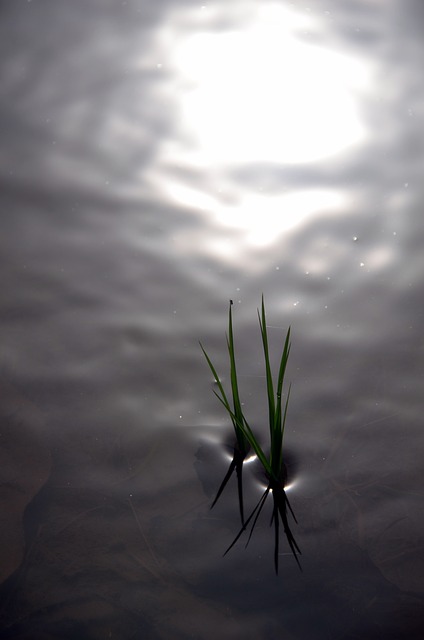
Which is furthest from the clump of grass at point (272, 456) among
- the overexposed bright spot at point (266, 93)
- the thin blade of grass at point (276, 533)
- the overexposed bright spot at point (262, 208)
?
the overexposed bright spot at point (266, 93)

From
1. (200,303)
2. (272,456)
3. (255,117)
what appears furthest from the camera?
(255,117)

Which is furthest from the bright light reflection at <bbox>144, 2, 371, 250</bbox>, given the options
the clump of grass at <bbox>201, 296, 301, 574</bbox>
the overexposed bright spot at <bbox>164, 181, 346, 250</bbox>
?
the clump of grass at <bbox>201, 296, 301, 574</bbox>

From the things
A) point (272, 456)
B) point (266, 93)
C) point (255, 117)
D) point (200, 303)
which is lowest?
point (272, 456)

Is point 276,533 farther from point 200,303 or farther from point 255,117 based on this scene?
point 255,117

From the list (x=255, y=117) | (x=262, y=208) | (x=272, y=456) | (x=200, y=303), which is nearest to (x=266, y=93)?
(x=255, y=117)

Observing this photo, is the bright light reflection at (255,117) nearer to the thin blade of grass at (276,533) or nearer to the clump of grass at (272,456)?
the clump of grass at (272,456)

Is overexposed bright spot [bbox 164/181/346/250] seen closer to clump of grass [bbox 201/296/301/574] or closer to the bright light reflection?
the bright light reflection

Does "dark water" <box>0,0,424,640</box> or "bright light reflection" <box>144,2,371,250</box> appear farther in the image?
"bright light reflection" <box>144,2,371,250</box>

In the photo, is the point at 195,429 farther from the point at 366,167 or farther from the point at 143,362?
the point at 366,167
